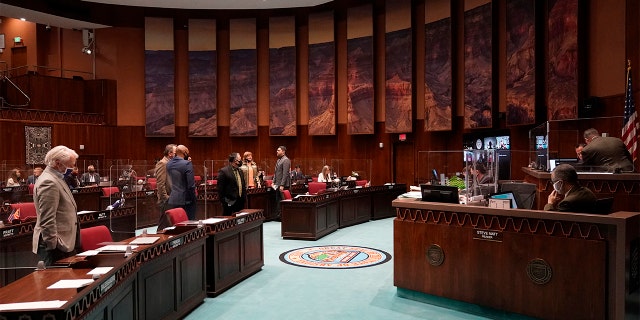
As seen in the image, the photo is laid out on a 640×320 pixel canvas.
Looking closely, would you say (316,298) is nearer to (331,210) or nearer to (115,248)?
(115,248)

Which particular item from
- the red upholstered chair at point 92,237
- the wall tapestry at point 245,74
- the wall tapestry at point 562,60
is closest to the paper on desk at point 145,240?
the red upholstered chair at point 92,237

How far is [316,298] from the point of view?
534 cm

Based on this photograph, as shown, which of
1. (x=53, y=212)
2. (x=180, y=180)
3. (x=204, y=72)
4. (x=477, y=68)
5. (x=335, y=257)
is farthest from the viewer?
(x=204, y=72)

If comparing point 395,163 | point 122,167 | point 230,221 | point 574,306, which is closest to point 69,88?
point 122,167

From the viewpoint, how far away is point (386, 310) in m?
4.96

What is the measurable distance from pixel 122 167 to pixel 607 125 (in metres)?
12.9

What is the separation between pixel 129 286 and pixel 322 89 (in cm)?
1355

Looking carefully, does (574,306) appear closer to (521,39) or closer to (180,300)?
(180,300)

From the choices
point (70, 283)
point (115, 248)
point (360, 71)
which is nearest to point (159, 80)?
point (360, 71)

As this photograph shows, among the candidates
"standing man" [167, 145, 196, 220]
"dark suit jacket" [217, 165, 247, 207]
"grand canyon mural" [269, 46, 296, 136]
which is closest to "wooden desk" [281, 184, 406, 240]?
"dark suit jacket" [217, 165, 247, 207]

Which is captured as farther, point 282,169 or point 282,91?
point 282,91

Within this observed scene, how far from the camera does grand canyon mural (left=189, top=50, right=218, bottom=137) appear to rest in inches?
692

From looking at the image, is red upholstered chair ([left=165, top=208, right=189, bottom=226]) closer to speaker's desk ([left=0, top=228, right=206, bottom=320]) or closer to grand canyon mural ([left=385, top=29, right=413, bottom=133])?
speaker's desk ([left=0, top=228, right=206, bottom=320])

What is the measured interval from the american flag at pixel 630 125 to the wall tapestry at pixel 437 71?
5993mm
